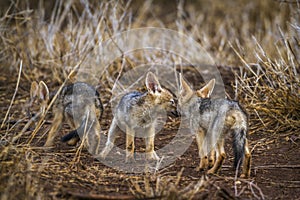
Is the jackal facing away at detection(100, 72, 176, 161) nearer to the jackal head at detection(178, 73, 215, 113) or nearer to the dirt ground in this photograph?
the jackal head at detection(178, 73, 215, 113)

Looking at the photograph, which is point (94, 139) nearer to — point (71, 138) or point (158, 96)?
point (71, 138)

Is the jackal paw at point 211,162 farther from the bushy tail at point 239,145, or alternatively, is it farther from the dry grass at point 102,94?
the bushy tail at point 239,145

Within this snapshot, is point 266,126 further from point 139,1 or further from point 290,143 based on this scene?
point 139,1

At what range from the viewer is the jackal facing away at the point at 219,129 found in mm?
5168

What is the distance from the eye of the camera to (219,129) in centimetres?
531

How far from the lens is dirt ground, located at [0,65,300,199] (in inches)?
183

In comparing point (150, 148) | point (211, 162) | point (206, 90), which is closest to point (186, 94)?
point (206, 90)

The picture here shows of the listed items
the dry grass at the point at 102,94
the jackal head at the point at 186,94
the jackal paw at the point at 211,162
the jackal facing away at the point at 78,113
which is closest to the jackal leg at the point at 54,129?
the jackal facing away at the point at 78,113

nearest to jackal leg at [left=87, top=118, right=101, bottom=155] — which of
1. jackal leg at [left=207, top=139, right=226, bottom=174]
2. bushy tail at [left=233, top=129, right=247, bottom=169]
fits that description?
jackal leg at [left=207, top=139, right=226, bottom=174]

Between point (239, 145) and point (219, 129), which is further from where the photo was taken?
point (219, 129)

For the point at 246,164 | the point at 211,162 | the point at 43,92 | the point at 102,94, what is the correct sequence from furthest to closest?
1. the point at 102,94
2. the point at 43,92
3. the point at 211,162
4. the point at 246,164

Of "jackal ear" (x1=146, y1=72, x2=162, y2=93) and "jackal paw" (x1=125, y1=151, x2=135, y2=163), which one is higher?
"jackal ear" (x1=146, y1=72, x2=162, y2=93)

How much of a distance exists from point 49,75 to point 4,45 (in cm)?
84

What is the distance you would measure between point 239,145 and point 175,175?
66cm
